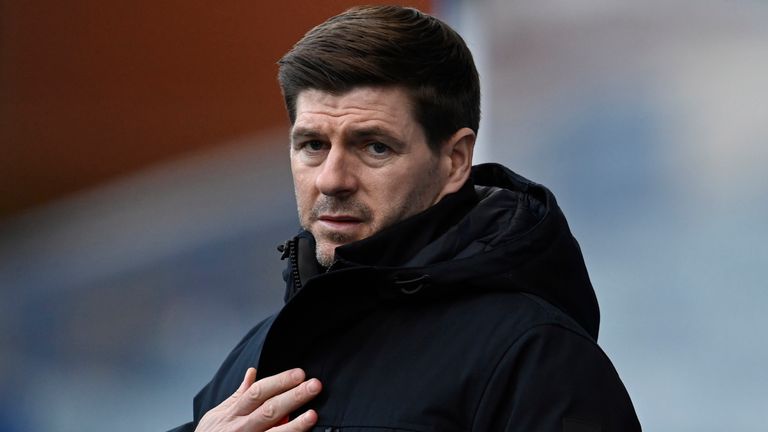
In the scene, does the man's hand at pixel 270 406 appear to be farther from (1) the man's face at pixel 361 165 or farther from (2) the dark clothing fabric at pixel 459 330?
(1) the man's face at pixel 361 165

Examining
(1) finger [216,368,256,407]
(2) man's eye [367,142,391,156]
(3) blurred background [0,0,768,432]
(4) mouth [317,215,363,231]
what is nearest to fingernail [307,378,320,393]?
(1) finger [216,368,256,407]

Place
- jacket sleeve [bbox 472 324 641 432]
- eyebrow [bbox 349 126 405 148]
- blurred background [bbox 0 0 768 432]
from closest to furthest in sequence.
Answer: jacket sleeve [bbox 472 324 641 432]
eyebrow [bbox 349 126 405 148]
blurred background [bbox 0 0 768 432]

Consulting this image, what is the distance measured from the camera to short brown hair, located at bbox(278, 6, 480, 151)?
5.16ft

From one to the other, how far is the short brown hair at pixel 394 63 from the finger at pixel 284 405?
38cm

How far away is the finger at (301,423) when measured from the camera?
1.46 m

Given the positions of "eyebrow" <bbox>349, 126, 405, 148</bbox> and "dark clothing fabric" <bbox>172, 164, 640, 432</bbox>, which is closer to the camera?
"dark clothing fabric" <bbox>172, 164, 640, 432</bbox>

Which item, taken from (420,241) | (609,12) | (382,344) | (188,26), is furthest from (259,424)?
(188,26)

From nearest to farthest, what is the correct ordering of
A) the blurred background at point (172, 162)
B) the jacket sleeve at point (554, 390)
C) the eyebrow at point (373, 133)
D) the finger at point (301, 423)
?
the jacket sleeve at point (554, 390), the finger at point (301, 423), the eyebrow at point (373, 133), the blurred background at point (172, 162)

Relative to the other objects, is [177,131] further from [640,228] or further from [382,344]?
[382,344]

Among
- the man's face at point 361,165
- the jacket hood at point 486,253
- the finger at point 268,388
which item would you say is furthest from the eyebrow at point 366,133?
the finger at point 268,388

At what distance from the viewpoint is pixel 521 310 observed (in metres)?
1.47

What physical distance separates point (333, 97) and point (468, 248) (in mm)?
280

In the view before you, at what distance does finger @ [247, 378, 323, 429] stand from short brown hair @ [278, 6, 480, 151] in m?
0.38

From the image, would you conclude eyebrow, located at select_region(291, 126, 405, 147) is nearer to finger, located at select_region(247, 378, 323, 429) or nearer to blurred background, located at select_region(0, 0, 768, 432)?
finger, located at select_region(247, 378, 323, 429)
